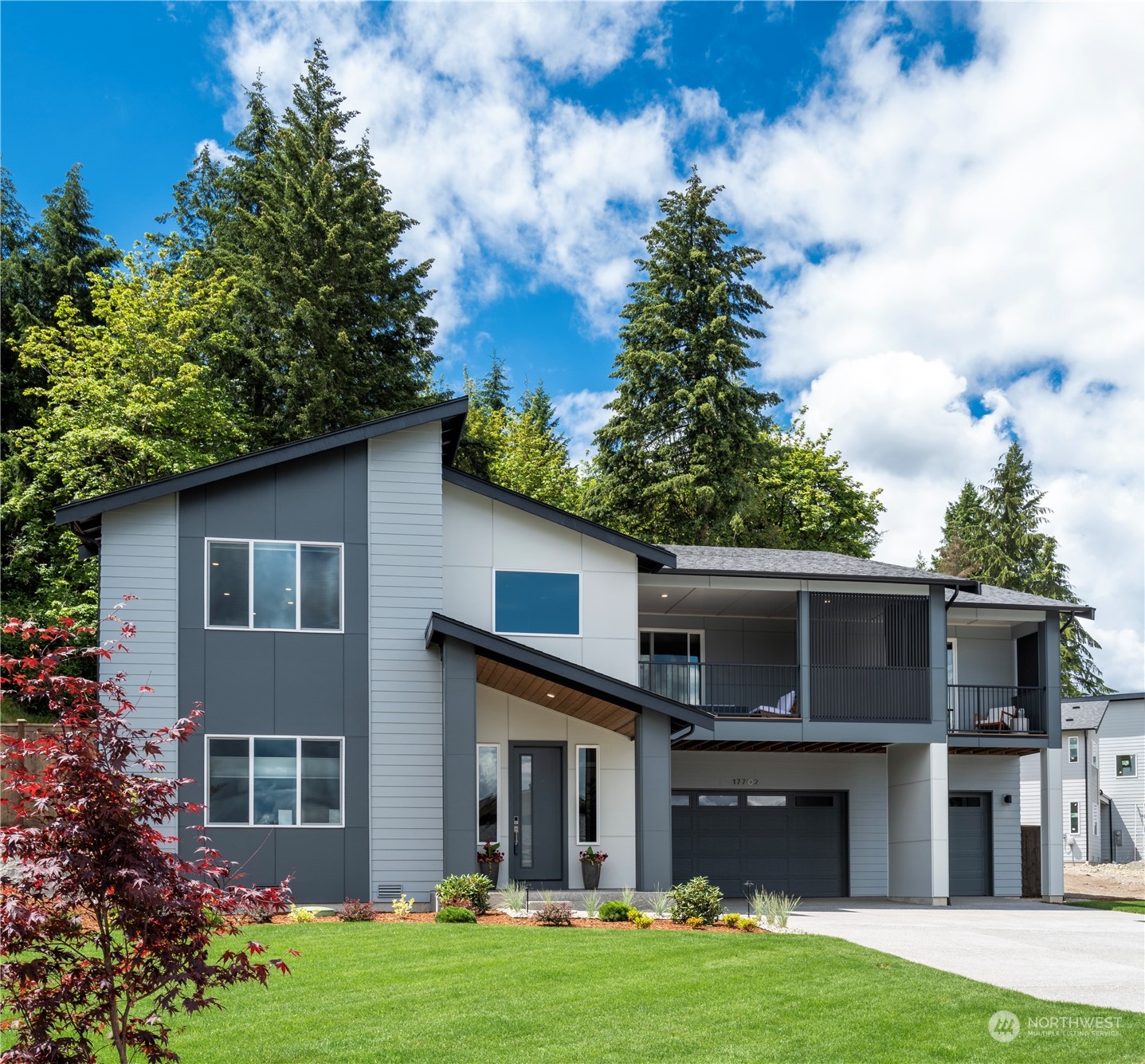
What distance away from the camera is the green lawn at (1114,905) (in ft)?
73.4

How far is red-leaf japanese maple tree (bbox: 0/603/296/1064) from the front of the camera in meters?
6.11

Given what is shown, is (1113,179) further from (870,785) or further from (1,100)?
(1,100)

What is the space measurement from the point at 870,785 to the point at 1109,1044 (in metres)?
15.5

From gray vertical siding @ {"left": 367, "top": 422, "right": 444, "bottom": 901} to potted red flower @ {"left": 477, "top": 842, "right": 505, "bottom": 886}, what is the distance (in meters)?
1.52

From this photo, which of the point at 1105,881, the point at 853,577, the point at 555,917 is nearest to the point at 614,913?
the point at 555,917

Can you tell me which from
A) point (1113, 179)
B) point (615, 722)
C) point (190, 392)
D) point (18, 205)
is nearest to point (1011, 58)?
point (1113, 179)

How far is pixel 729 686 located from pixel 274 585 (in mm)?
9430

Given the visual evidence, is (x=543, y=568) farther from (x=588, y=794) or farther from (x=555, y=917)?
(x=555, y=917)

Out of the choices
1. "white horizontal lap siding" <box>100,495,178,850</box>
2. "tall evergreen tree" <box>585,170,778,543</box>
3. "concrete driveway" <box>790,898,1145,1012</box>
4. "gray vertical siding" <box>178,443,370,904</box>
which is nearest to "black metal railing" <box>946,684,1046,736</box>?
"concrete driveway" <box>790,898,1145,1012</box>

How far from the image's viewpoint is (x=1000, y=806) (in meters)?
25.0

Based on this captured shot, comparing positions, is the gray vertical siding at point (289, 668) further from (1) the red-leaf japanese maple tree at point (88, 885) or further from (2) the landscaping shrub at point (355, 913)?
(1) the red-leaf japanese maple tree at point (88, 885)

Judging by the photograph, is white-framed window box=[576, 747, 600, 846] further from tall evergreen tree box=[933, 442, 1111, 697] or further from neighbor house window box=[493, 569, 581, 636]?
tall evergreen tree box=[933, 442, 1111, 697]

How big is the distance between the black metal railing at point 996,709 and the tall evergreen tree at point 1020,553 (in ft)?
105

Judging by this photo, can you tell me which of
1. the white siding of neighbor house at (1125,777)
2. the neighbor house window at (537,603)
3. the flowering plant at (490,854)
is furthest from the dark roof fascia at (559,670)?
the white siding of neighbor house at (1125,777)
